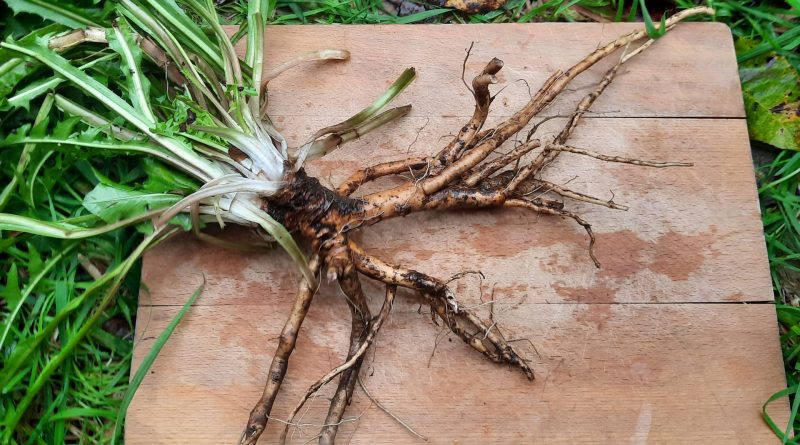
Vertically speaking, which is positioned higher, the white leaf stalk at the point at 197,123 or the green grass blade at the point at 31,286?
the white leaf stalk at the point at 197,123

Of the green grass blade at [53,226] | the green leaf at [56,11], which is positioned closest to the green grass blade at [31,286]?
the green grass blade at [53,226]

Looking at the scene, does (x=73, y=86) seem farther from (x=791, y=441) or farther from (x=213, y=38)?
(x=791, y=441)

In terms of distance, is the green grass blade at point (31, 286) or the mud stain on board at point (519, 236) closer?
the green grass blade at point (31, 286)

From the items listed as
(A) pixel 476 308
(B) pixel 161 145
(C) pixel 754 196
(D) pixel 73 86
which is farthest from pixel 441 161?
(D) pixel 73 86

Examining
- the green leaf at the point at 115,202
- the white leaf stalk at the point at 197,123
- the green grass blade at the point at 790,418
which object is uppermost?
the white leaf stalk at the point at 197,123

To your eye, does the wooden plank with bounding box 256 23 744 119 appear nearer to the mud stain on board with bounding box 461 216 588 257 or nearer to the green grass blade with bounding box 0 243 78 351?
the mud stain on board with bounding box 461 216 588 257

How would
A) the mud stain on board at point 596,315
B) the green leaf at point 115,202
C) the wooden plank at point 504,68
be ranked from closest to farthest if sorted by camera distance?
1. the green leaf at point 115,202
2. the mud stain on board at point 596,315
3. the wooden plank at point 504,68

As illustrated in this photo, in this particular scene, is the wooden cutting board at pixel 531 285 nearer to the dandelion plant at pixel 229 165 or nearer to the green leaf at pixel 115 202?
the dandelion plant at pixel 229 165
